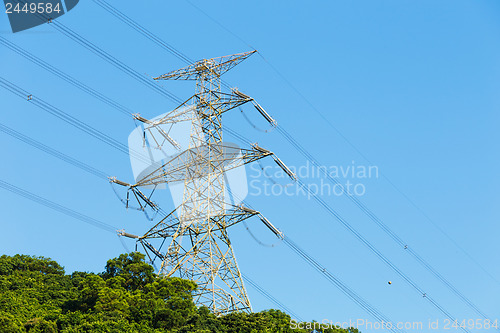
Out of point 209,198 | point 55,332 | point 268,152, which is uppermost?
point 268,152

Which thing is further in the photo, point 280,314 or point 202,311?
point 280,314

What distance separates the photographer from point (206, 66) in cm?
6247

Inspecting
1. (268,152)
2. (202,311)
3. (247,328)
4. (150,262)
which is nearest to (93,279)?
(150,262)

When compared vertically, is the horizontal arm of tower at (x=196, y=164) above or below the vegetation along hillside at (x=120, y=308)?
above

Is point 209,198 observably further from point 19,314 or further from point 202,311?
point 19,314

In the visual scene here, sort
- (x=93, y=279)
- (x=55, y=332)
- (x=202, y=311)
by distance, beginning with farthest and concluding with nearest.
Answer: (x=93, y=279)
(x=202, y=311)
(x=55, y=332)

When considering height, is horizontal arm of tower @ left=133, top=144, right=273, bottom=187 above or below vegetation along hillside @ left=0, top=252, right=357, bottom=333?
above

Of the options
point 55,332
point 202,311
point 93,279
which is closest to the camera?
point 55,332

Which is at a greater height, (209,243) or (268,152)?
(268,152)

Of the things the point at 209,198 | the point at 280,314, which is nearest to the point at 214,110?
the point at 209,198

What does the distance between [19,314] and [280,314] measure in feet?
69.1

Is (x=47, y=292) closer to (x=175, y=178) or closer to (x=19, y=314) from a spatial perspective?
(x=19, y=314)

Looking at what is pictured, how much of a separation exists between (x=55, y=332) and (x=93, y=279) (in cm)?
822

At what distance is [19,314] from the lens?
53.8 metres
